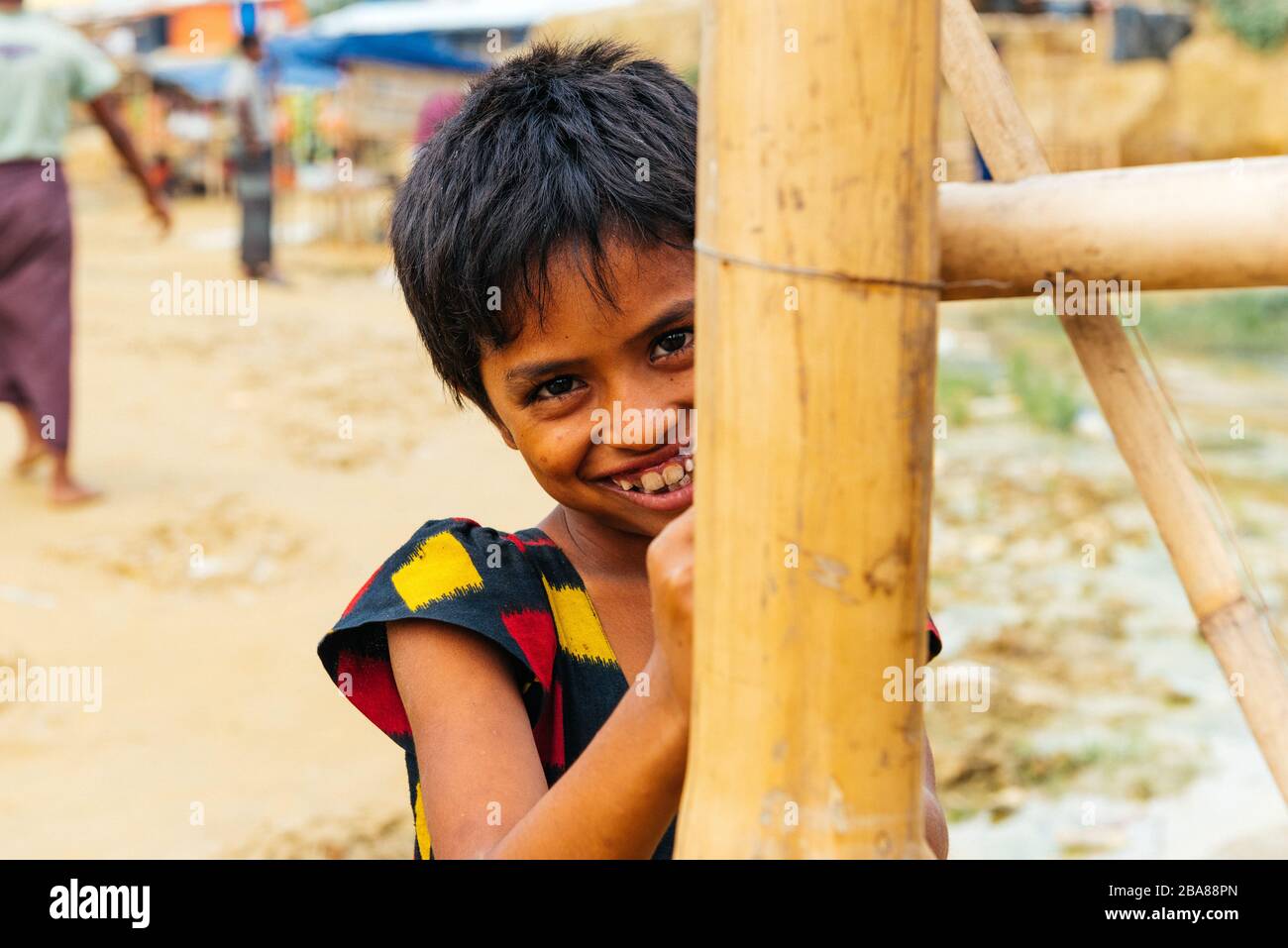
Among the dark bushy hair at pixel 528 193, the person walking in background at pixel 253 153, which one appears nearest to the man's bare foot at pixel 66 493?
the dark bushy hair at pixel 528 193

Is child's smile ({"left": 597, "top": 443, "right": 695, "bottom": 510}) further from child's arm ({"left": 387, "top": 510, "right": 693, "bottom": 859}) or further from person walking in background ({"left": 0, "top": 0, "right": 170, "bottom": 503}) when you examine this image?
person walking in background ({"left": 0, "top": 0, "right": 170, "bottom": 503})

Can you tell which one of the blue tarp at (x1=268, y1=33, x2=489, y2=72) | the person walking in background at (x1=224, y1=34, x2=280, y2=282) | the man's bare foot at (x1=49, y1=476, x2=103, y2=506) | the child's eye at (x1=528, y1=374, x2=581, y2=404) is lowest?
the man's bare foot at (x1=49, y1=476, x2=103, y2=506)

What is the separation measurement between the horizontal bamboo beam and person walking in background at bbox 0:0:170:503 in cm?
454

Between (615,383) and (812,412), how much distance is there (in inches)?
19.2

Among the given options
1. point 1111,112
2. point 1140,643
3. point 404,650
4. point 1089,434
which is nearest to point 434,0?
point 1111,112

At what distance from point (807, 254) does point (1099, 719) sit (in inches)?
118

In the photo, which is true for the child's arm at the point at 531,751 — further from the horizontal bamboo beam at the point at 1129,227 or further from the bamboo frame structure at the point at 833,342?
the horizontal bamboo beam at the point at 1129,227

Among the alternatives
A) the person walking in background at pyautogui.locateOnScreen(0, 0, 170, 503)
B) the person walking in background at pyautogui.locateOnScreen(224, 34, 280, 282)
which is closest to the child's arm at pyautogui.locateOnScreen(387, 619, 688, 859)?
the person walking in background at pyautogui.locateOnScreen(0, 0, 170, 503)

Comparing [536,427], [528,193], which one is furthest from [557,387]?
[528,193]

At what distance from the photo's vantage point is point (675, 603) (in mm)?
942

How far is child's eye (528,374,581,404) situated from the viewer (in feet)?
4.37

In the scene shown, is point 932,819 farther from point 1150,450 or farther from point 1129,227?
point 1129,227

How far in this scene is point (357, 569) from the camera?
181 inches
